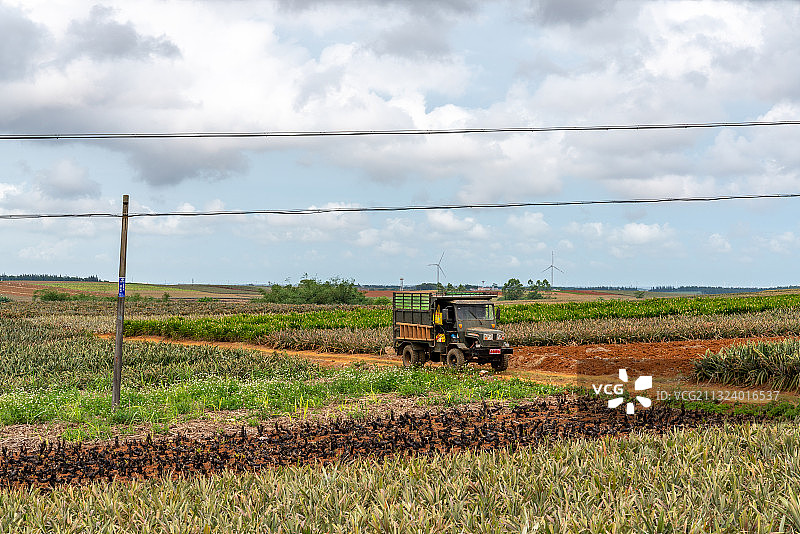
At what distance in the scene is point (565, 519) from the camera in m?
5.50

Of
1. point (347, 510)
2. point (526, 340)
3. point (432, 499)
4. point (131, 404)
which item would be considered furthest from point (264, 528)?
point (526, 340)

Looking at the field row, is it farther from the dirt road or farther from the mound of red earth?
the mound of red earth

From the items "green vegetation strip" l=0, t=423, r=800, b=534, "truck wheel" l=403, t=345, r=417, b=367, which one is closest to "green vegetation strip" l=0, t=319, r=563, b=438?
"truck wheel" l=403, t=345, r=417, b=367

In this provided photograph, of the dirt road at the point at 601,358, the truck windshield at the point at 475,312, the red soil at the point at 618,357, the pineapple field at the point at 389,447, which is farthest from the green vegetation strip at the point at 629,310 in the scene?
the truck windshield at the point at 475,312

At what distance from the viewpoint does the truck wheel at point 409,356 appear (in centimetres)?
2234

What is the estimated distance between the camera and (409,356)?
74.5 ft

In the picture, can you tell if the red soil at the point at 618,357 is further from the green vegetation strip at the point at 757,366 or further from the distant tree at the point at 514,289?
the distant tree at the point at 514,289

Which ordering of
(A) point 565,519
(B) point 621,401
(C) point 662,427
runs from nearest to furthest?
(A) point 565,519, (C) point 662,427, (B) point 621,401

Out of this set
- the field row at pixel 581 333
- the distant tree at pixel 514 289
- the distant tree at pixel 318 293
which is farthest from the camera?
the distant tree at pixel 514 289

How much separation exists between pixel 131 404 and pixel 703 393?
12519 mm

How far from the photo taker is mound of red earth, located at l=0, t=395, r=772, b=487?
9.41m

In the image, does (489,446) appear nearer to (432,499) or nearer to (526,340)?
(432,499)

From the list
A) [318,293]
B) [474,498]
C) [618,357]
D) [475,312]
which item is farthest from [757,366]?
[318,293]

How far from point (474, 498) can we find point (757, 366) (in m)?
13.7
